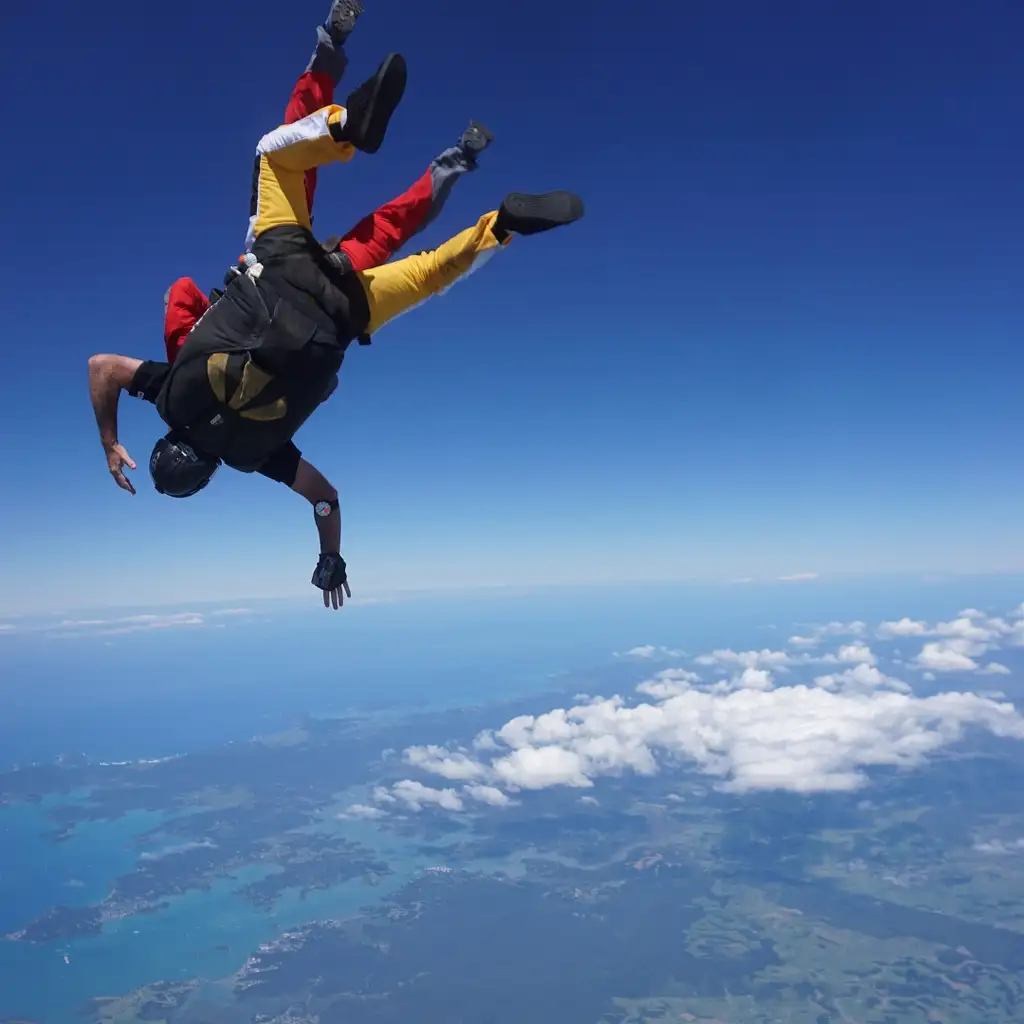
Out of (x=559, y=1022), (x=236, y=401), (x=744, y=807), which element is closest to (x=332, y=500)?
(x=236, y=401)

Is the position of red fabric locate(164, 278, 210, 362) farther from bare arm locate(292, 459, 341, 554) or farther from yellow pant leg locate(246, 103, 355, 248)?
bare arm locate(292, 459, 341, 554)

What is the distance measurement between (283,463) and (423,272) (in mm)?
1266

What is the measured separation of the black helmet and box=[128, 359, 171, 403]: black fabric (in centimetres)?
21

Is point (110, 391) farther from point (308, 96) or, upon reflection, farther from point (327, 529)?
point (308, 96)

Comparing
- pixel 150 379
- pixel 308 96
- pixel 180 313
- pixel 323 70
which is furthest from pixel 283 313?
pixel 323 70

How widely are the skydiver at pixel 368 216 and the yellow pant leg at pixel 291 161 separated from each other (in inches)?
3.4

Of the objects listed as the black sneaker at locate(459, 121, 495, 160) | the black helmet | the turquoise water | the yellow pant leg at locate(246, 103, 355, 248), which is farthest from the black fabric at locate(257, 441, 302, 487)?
the turquoise water

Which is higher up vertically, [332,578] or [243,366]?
[243,366]

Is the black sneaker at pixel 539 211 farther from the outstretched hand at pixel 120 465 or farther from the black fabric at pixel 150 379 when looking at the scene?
the outstretched hand at pixel 120 465

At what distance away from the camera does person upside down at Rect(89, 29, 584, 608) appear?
2793 mm

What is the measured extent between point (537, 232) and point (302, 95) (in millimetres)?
1182

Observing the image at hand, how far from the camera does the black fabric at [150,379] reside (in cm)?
300

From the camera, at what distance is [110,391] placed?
10.1 feet

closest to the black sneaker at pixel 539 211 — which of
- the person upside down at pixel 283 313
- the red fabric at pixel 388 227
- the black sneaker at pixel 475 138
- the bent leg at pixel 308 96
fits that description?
the person upside down at pixel 283 313
